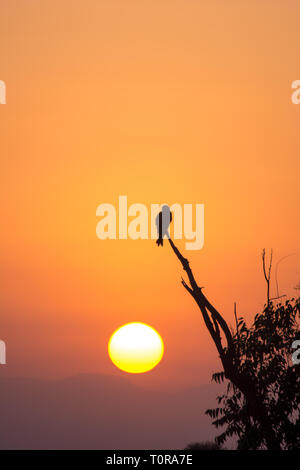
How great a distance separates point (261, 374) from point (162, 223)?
210 inches

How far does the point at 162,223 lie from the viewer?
23656 millimetres

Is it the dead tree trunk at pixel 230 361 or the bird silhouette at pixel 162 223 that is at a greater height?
the bird silhouette at pixel 162 223

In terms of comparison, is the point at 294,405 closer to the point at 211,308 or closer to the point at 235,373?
the point at 235,373

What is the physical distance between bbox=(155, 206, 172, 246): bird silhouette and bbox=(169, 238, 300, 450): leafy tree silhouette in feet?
1.58

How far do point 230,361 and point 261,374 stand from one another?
3.47ft

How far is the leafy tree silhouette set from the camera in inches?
965

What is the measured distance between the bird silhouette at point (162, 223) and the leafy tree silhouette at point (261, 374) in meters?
0.48

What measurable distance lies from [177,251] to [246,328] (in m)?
3.28

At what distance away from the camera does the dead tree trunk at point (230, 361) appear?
2438cm

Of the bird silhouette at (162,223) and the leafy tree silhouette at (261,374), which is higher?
the bird silhouette at (162,223)

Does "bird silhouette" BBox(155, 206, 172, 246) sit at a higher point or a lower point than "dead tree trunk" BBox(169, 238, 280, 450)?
higher

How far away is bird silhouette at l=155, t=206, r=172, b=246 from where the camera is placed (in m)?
23.5

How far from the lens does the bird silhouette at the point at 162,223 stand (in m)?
23.5
